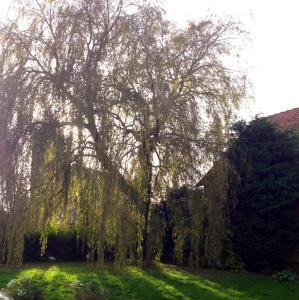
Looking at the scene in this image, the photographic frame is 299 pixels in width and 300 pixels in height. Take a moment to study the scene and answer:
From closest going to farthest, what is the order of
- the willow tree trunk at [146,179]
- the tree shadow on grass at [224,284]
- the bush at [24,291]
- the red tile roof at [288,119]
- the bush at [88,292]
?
1. the bush at [88,292]
2. the bush at [24,291]
3. the tree shadow on grass at [224,284]
4. the willow tree trunk at [146,179]
5. the red tile roof at [288,119]

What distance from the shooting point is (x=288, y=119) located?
17234 mm

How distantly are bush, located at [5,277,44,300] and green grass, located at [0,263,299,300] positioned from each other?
42 cm

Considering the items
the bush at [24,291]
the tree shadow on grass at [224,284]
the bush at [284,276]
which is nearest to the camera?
the bush at [24,291]

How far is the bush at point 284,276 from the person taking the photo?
40.6 feet

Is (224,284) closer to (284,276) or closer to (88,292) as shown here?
(284,276)

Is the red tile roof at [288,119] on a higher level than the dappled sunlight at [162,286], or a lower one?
higher

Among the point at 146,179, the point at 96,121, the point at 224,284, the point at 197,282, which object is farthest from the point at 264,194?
the point at 96,121

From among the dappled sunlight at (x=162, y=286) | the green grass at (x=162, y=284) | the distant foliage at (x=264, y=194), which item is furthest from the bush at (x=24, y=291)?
the distant foliage at (x=264, y=194)

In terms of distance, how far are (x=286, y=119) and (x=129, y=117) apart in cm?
810

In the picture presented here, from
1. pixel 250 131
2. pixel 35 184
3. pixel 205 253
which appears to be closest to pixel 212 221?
pixel 205 253

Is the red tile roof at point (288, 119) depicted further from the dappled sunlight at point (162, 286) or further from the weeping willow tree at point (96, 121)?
the dappled sunlight at point (162, 286)

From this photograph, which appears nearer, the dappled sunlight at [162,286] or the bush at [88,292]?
the bush at [88,292]

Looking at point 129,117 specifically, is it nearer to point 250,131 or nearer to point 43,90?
point 43,90

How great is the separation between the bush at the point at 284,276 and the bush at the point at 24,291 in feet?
20.5
